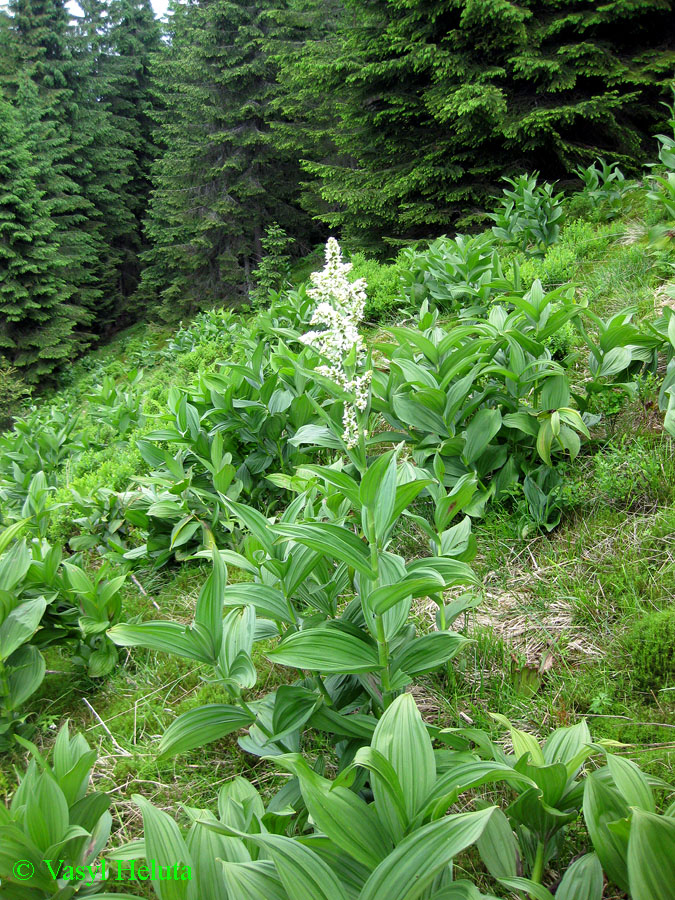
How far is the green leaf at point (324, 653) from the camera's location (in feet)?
4.43

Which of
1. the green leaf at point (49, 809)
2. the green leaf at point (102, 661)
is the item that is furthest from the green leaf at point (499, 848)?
the green leaf at point (102, 661)

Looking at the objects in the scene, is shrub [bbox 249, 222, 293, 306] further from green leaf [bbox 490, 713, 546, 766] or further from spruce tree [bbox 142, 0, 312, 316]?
green leaf [bbox 490, 713, 546, 766]

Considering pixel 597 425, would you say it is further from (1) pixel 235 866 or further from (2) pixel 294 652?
(1) pixel 235 866

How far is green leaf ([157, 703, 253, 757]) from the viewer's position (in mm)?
1440

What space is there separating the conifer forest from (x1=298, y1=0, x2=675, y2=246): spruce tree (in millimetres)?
66

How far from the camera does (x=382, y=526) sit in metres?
1.46

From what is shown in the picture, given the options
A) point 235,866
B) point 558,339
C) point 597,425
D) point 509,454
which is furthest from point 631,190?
point 235,866

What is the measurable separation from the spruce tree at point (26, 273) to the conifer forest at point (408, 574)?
11.5 metres

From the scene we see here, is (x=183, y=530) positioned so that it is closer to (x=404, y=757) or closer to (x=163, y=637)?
(x=163, y=637)

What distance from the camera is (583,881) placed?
3.65ft

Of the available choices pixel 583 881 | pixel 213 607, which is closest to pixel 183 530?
pixel 213 607

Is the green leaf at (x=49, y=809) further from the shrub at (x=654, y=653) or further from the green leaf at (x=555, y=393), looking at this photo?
the green leaf at (x=555, y=393)

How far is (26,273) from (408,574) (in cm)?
1861

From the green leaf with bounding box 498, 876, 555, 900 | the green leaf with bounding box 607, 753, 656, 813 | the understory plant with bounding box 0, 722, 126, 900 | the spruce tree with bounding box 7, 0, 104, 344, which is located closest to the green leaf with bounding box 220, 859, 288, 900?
the understory plant with bounding box 0, 722, 126, 900
